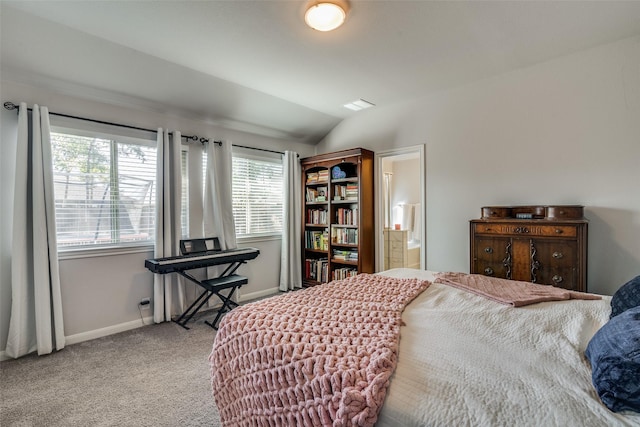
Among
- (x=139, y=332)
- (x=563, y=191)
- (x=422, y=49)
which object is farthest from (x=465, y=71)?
(x=139, y=332)

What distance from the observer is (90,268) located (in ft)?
9.52

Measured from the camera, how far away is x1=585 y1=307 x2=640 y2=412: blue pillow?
76 centimetres

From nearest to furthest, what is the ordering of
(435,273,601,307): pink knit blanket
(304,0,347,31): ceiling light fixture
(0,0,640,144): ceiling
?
(435,273,601,307): pink knit blanket
(304,0,347,31): ceiling light fixture
(0,0,640,144): ceiling

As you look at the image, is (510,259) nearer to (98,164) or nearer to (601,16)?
(601,16)

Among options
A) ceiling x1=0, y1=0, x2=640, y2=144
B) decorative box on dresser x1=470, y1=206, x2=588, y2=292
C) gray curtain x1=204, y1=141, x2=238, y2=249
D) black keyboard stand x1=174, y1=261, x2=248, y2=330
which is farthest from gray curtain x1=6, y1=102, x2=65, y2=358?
decorative box on dresser x1=470, y1=206, x2=588, y2=292

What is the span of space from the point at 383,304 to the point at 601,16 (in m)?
2.61

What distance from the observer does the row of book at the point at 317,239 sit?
14.6ft

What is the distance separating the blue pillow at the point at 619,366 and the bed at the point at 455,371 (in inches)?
1.1

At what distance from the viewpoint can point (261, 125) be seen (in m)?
4.17

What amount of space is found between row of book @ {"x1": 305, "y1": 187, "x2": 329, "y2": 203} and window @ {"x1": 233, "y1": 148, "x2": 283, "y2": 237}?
1.32ft

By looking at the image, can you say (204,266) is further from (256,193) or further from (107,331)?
(256,193)

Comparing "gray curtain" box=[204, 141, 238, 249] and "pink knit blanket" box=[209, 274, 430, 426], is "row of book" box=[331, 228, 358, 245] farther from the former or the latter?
"pink knit blanket" box=[209, 274, 430, 426]

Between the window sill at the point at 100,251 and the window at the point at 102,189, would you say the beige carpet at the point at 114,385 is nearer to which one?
the window sill at the point at 100,251

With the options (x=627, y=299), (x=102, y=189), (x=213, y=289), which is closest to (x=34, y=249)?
(x=102, y=189)
